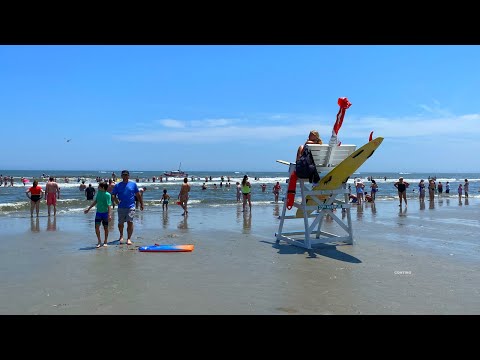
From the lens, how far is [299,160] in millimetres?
8406

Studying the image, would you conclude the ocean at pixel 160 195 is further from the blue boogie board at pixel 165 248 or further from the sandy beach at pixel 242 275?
the blue boogie board at pixel 165 248

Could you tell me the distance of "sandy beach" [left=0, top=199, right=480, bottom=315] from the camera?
5.00m

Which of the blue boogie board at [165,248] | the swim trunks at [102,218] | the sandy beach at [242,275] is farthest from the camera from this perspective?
the swim trunks at [102,218]

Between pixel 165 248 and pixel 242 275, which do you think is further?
pixel 165 248

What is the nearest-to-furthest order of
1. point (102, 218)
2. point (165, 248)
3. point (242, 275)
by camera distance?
point (242, 275) < point (165, 248) < point (102, 218)

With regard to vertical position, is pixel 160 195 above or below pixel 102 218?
below

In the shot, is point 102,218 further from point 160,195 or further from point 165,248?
point 160,195

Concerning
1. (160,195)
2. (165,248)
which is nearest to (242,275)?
(165,248)

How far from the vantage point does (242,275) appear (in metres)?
6.58

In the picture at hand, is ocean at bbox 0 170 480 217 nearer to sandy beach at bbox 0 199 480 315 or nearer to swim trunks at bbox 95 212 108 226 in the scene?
sandy beach at bbox 0 199 480 315

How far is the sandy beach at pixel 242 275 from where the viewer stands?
16.4ft

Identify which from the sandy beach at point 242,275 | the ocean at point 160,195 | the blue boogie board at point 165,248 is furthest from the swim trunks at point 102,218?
the ocean at point 160,195

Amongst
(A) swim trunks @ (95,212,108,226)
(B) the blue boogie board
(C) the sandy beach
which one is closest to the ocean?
(C) the sandy beach
